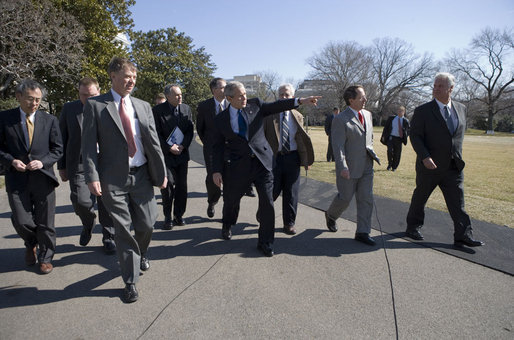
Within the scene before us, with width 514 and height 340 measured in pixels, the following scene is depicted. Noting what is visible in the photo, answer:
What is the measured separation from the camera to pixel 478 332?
2420mm

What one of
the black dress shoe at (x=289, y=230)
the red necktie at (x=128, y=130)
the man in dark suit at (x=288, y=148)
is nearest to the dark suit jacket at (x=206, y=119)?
the man in dark suit at (x=288, y=148)

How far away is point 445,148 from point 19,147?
200 inches

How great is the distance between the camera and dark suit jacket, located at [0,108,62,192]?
11.2 feet

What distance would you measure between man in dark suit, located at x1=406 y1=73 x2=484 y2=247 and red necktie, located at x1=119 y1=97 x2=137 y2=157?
3.55 m

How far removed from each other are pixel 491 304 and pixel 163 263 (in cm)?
331

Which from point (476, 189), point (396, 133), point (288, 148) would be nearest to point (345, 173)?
point (288, 148)

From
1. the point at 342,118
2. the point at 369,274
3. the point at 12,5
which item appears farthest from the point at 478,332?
the point at 12,5

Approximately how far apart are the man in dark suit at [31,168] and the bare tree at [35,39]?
13.3 meters

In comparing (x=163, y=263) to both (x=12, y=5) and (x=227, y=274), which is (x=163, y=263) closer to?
(x=227, y=274)

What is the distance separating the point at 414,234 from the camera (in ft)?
14.2

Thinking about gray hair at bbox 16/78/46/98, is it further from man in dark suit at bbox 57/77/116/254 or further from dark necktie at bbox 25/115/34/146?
man in dark suit at bbox 57/77/116/254

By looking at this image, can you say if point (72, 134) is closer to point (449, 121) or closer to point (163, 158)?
point (163, 158)

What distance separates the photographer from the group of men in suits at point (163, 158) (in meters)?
2.91

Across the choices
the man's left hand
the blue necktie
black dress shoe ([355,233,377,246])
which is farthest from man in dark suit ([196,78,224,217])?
the man's left hand
